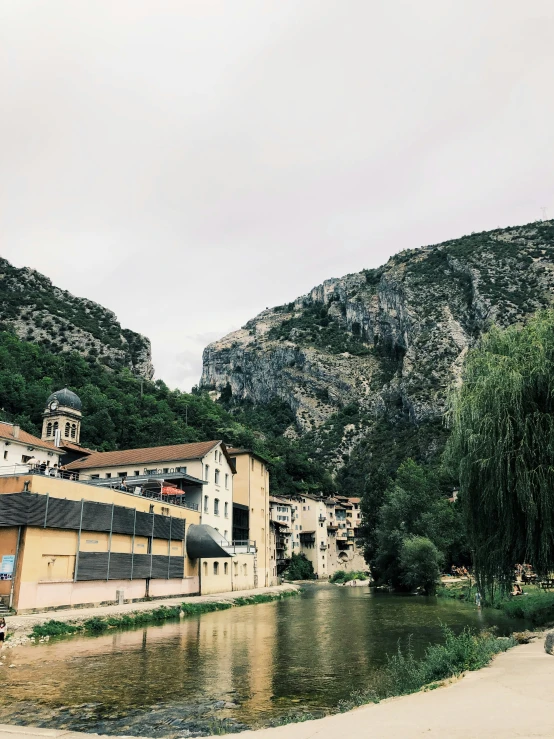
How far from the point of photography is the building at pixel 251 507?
59.6 meters

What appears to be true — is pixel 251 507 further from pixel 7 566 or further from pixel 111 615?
pixel 7 566

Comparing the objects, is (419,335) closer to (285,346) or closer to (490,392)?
(285,346)

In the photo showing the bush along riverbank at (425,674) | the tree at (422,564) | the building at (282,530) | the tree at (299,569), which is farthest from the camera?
the tree at (299,569)

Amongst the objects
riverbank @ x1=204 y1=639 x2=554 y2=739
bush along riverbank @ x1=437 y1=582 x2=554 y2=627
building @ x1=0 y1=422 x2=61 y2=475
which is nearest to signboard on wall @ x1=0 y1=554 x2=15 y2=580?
building @ x1=0 y1=422 x2=61 y2=475

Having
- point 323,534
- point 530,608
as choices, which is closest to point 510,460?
point 530,608

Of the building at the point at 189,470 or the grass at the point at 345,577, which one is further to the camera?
the grass at the point at 345,577

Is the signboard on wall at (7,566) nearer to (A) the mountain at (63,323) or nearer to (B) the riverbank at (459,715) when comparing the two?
(B) the riverbank at (459,715)

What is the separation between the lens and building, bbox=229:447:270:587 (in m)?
59.6

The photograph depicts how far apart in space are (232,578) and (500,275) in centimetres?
10979

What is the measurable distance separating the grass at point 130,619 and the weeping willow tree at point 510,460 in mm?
17085

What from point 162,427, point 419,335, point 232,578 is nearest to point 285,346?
point 419,335

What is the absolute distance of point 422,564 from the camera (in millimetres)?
56688

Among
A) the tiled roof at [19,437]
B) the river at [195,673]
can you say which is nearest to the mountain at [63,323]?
the tiled roof at [19,437]

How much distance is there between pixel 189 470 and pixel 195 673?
3363cm
